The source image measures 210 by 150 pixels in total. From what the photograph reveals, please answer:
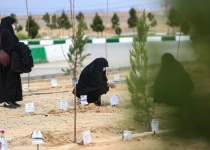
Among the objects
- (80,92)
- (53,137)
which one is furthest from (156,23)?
(80,92)

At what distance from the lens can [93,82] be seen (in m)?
8.53

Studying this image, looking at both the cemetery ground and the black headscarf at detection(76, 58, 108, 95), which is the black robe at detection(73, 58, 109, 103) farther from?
the cemetery ground

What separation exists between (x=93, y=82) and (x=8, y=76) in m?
1.46

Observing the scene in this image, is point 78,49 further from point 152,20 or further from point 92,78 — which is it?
point 152,20

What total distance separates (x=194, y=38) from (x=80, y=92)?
7470mm

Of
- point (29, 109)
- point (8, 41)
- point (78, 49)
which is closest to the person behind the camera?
point (29, 109)

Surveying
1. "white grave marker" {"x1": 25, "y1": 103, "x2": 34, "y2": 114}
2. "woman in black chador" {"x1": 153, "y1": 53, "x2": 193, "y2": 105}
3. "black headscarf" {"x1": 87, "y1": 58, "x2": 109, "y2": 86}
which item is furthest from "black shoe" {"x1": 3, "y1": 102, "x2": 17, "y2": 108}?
"woman in black chador" {"x1": 153, "y1": 53, "x2": 193, "y2": 105}

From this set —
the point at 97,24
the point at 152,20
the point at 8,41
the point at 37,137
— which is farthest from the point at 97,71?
the point at 97,24

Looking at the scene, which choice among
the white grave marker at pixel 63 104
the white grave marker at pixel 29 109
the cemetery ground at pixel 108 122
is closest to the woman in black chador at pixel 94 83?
the cemetery ground at pixel 108 122

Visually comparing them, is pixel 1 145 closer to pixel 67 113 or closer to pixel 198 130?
pixel 67 113

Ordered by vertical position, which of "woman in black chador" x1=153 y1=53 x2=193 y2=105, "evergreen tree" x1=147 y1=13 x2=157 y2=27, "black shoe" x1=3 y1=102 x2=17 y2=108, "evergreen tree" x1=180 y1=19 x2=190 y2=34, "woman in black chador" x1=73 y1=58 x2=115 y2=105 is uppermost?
"evergreen tree" x1=147 y1=13 x2=157 y2=27

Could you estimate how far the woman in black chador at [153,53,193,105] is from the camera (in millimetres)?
1161

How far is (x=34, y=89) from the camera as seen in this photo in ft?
34.5

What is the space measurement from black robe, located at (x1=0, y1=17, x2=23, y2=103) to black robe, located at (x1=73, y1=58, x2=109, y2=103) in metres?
1.09
